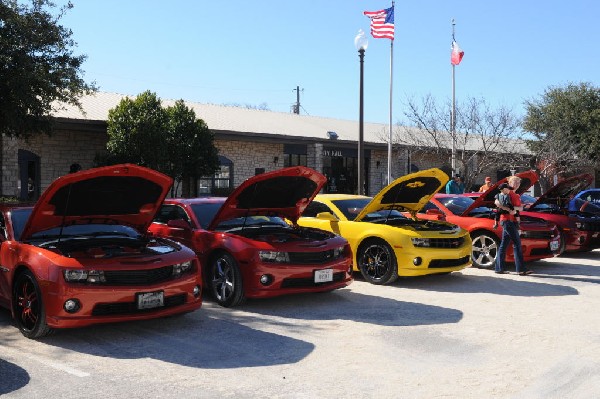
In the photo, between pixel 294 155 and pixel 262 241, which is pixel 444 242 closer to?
pixel 262 241

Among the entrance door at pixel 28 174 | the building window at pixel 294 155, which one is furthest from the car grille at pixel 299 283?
the building window at pixel 294 155

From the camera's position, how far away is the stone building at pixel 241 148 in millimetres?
19531

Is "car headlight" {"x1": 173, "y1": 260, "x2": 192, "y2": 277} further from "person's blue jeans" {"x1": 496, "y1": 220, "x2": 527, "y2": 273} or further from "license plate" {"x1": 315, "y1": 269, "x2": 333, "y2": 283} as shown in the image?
"person's blue jeans" {"x1": 496, "y1": 220, "x2": 527, "y2": 273}

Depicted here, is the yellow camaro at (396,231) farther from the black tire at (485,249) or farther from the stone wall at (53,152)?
the stone wall at (53,152)

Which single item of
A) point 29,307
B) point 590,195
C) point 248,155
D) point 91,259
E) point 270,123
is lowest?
point 29,307

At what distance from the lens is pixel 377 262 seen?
9289mm

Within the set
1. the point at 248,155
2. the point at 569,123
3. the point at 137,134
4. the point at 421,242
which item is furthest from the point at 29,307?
the point at 569,123

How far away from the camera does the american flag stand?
2064cm

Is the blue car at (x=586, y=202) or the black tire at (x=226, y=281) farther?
the blue car at (x=586, y=202)

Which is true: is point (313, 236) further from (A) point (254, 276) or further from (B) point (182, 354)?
(B) point (182, 354)

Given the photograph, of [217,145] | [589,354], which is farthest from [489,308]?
[217,145]

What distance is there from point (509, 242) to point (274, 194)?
14.6 feet

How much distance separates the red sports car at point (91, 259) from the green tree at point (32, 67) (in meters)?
7.42

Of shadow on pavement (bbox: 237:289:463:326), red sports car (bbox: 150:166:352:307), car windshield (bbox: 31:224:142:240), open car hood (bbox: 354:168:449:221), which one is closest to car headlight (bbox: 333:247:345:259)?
red sports car (bbox: 150:166:352:307)
